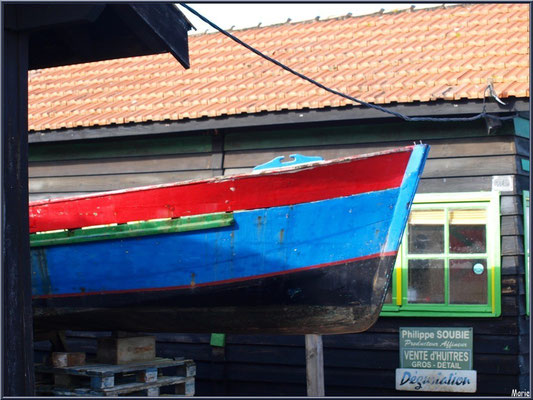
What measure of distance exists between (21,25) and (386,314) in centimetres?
493

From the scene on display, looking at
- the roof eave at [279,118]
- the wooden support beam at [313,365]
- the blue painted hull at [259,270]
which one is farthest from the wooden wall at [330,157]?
the blue painted hull at [259,270]

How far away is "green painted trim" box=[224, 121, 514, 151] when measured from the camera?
7883 mm

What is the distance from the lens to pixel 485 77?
7.88 metres

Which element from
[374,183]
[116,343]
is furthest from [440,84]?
[116,343]

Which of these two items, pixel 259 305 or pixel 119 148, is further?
pixel 119 148

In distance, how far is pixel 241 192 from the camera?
6.31 metres

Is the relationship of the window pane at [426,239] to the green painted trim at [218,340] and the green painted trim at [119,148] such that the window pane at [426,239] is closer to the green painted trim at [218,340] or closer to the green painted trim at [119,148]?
the green painted trim at [218,340]

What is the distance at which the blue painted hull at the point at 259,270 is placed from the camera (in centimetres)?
616

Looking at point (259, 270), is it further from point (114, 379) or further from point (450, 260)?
point (450, 260)

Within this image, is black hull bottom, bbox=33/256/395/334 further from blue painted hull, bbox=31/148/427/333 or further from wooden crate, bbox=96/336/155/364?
wooden crate, bbox=96/336/155/364

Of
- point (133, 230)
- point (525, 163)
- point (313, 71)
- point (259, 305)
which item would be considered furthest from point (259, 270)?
point (313, 71)

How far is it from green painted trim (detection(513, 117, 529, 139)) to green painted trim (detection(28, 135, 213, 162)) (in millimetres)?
3290

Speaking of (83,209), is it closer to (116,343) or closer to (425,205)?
(116,343)

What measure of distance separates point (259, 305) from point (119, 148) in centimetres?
367
